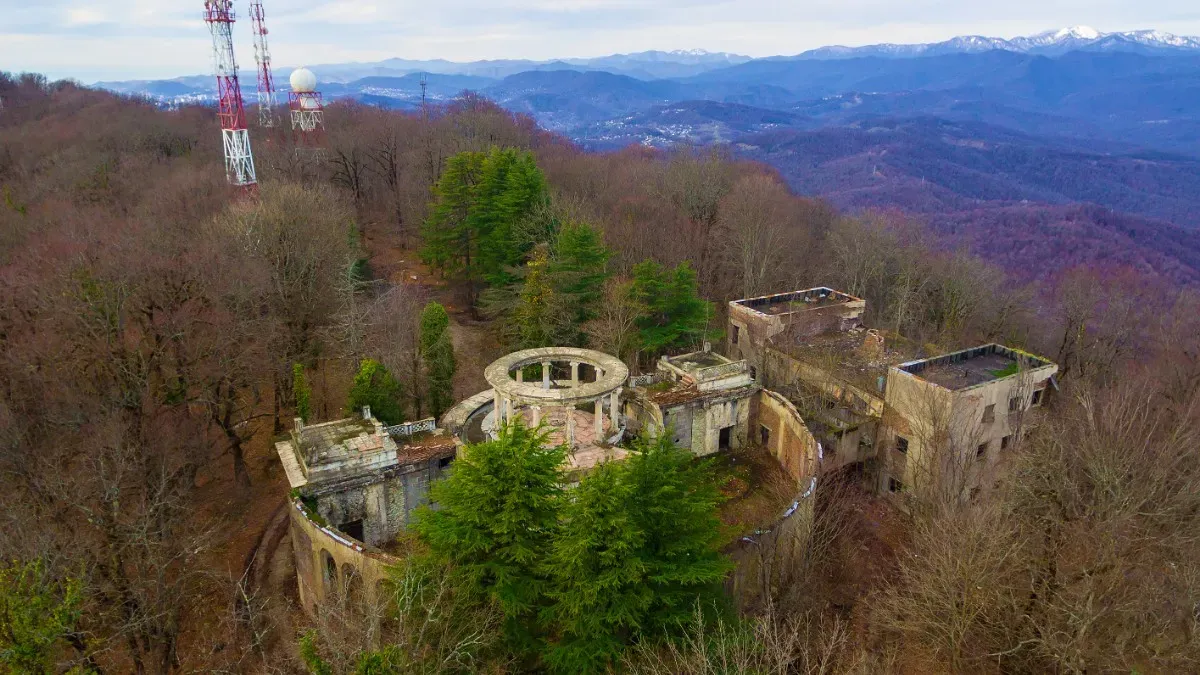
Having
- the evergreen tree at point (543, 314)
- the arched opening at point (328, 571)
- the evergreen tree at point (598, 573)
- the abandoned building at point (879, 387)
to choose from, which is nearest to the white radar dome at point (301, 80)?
the evergreen tree at point (543, 314)

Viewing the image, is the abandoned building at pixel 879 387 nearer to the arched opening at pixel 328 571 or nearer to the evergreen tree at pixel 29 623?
the arched opening at pixel 328 571

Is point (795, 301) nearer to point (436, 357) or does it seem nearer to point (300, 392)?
point (436, 357)

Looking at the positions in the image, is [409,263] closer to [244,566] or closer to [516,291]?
[516,291]

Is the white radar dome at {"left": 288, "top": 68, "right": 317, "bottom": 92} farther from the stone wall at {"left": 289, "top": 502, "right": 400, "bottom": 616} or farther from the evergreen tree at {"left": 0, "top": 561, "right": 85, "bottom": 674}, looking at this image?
the evergreen tree at {"left": 0, "top": 561, "right": 85, "bottom": 674}

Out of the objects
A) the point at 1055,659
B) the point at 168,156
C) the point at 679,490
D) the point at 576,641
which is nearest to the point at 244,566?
the point at 576,641

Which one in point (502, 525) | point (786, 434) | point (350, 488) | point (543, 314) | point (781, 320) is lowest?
point (786, 434)

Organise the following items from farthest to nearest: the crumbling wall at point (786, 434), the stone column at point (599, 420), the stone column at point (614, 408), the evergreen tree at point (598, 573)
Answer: the crumbling wall at point (786, 434) → the stone column at point (614, 408) → the stone column at point (599, 420) → the evergreen tree at point (598, 573)

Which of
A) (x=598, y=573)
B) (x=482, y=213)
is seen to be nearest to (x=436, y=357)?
(x=482, y=213)
